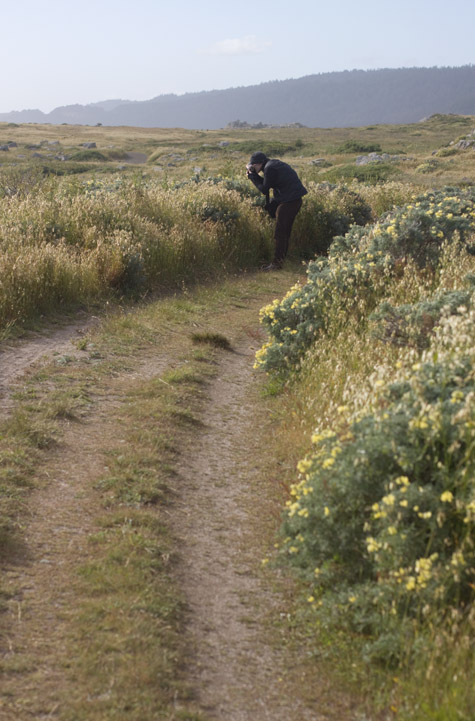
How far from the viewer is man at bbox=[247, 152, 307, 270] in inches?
486

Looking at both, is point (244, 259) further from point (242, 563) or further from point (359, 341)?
point (242, 563)

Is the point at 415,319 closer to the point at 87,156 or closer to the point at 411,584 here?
the point at 411,584

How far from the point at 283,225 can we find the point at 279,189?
0.67 metres

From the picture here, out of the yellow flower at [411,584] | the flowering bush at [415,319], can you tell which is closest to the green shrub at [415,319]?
the flowering bush at [415,319]

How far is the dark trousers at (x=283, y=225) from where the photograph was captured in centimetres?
1280

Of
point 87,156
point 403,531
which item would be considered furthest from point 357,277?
point 87,156

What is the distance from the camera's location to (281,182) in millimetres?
12688

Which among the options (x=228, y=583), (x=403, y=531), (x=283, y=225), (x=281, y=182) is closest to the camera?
(x=403, y=531)

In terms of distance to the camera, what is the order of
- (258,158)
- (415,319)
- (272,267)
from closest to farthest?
(415,319) < (258,158) < (272,267)

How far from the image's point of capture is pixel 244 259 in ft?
43.7

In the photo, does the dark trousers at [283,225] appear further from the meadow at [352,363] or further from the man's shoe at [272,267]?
the meadow at [352,363]

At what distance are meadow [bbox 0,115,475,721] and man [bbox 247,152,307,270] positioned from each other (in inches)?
24.9

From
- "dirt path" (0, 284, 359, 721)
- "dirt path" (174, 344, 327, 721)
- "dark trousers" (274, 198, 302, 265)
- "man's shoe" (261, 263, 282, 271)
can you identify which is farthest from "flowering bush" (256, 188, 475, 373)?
"man's shoe" (261, 263, 282, 271)

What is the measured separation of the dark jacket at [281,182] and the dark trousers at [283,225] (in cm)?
13
